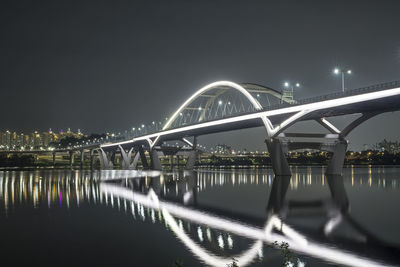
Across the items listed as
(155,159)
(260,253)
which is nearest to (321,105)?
(260,253)

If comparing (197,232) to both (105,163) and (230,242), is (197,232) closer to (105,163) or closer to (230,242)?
(230,242)

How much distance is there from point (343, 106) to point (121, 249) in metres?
35.5

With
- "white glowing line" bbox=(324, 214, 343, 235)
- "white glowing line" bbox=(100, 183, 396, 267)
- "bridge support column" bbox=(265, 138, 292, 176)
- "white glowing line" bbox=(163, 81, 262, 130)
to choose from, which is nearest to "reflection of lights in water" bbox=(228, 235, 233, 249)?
"white glowing line" bbox=(100, 183, 396, 267)

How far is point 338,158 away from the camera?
187ft

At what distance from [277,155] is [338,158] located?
9946 millimetres

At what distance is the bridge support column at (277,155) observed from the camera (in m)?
51.5

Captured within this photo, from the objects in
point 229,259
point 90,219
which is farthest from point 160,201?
point 229,259

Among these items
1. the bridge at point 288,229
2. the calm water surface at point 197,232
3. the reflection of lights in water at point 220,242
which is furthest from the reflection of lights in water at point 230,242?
the bridge at point 288,229

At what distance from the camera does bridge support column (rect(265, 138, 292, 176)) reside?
51.5 m

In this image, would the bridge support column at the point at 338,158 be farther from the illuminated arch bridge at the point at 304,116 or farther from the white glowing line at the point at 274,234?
the white glowing line at the point at 274,234

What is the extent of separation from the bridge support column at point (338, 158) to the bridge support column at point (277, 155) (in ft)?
22.3

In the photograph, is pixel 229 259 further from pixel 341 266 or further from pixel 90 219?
pixel 90 219

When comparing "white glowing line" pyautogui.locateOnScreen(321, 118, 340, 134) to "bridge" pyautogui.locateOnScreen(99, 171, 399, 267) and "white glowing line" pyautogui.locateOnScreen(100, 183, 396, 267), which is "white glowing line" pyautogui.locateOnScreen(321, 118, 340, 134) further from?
"white glowing line" pyautogui.locateOnScreen(100, 183, 396, 267)

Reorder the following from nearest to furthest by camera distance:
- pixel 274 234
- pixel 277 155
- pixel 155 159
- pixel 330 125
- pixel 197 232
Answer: pixel 274 234
pixel 197 232
pixel 277 155
pixel 330 125
pixel 155 159
